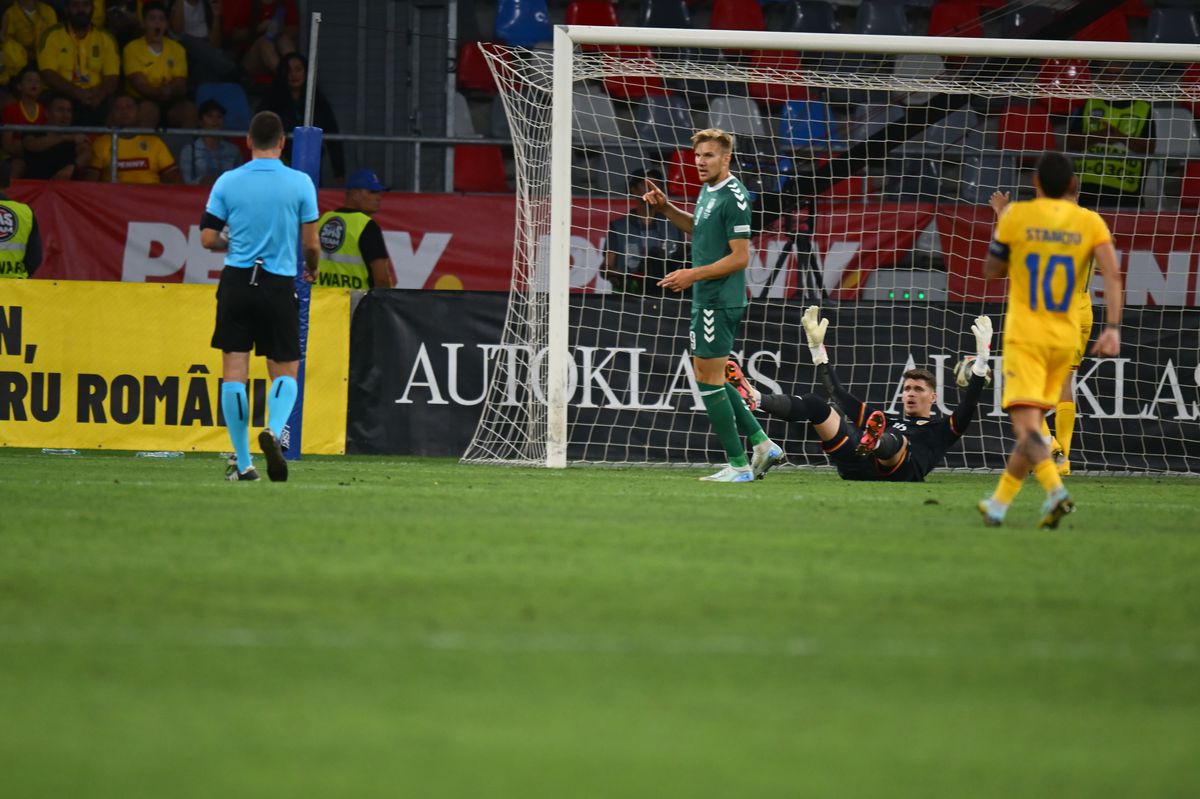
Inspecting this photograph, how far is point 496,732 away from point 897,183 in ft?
39.3

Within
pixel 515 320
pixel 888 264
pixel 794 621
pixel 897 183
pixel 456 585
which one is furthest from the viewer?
pixel 897 183

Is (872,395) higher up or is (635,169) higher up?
(635,169)

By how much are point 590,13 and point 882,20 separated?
3.03 m

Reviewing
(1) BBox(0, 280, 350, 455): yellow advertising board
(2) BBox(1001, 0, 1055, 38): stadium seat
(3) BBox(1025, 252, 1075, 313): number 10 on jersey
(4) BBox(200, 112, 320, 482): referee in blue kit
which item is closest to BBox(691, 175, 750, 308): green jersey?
(4) BBox(200, 112, 320, 482): referee in blue kit

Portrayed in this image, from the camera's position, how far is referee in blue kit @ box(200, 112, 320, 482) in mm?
8930

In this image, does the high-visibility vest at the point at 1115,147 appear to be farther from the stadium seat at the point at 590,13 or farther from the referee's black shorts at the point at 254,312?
the referee's black shorts at the point at 254,312

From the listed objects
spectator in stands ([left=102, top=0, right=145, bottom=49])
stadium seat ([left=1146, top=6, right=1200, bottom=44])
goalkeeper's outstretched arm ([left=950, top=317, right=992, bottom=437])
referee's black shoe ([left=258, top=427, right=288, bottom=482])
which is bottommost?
referee's black shoe ([left=258, top=427, right=288, bottom=482])

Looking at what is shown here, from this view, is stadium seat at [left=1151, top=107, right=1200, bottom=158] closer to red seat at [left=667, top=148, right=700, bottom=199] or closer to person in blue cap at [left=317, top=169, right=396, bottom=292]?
red seat at [left=667, top=148, right=700, bottom=199]

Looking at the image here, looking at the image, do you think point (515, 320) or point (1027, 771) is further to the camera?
point (515, 320)

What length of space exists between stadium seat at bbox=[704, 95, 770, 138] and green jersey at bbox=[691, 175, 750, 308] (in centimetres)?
486

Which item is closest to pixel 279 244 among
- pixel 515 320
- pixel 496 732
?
pixel 515 320

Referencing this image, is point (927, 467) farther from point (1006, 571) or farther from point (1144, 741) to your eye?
point (1144, 741)

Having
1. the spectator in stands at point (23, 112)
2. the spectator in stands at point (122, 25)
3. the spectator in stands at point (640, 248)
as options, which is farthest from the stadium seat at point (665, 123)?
the spectator in stands at point (23, 112)

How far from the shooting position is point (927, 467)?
10664mm
